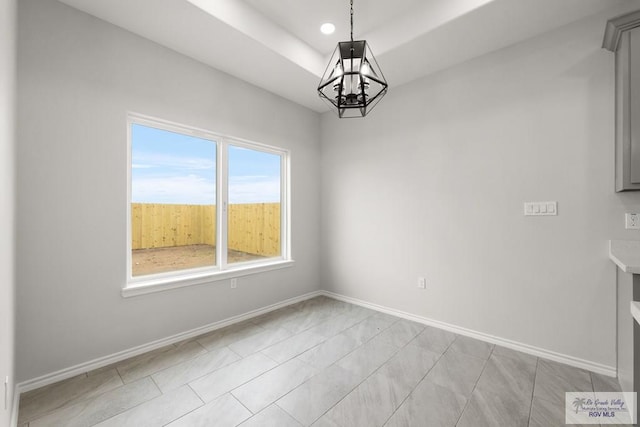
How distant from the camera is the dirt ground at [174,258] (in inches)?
102

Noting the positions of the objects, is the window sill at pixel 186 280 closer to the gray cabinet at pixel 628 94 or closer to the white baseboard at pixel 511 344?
the white baseboard at pixel 511 344

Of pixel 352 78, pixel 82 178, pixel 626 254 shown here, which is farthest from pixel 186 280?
pixel 626 254

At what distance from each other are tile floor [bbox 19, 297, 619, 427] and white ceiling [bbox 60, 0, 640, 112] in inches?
110

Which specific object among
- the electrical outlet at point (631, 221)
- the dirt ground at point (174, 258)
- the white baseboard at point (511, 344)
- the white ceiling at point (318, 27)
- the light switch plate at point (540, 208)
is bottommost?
the white baseboard at point (511, 344)

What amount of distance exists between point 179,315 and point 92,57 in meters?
2.32

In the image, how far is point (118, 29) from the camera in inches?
92.0

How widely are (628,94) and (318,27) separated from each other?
2.49 metres

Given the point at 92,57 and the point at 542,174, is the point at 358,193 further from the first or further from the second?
the point at 92,57

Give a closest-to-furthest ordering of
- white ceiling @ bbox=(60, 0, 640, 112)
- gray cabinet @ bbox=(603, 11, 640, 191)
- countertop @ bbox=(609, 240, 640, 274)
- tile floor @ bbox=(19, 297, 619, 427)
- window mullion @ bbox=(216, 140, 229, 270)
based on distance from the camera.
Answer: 1. countertop @ bbox=(609, 240, 640, 274)
2. tile floor @ bbox=(19, 297, 619, 427)
3. gray cabinet @ bbox=(603, 11, 640, 191)
4. white ceiling @ bbox=(60, 0, 640, 112)
5. window mullion @ bbox=(216, 140, 229, 270)

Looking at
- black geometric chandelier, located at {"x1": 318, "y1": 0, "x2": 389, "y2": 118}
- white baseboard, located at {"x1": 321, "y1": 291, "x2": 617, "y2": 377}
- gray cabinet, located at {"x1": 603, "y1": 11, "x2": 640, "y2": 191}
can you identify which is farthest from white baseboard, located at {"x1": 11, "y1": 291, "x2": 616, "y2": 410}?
black geometric chandelier, located at {"x1": 318, "y1": 0, "x2": 389, "y2": 118}

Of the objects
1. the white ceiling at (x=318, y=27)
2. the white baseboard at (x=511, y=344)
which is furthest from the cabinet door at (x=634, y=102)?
the white baseboard at (x=511, y=344)

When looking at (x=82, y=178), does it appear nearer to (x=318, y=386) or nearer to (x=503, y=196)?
(x=318, y=386)

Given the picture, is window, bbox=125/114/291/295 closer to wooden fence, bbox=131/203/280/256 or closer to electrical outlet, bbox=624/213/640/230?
wooden fence, bbox=131/203/280/256

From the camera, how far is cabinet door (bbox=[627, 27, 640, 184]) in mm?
1868
